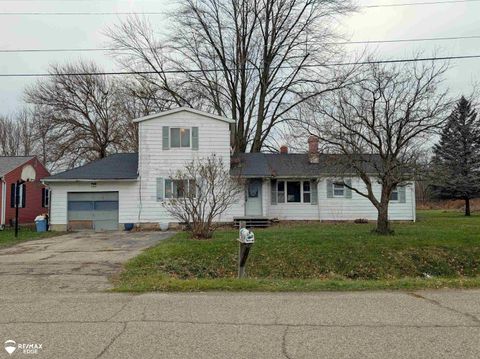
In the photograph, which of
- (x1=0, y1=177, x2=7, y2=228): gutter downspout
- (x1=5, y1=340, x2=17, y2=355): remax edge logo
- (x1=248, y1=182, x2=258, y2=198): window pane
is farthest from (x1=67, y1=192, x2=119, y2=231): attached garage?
(x1=5, y1=340, x2=17, y2=355): remax edge logo

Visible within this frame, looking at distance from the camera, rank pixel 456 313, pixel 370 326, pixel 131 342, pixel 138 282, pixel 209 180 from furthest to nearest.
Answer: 1. pixel 209 180
2. pixel 138 282
3. pixel 456 313
4. pixel 370 326
5. pixel 131 342

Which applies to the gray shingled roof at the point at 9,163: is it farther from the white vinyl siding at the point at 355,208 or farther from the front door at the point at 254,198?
the white vinyl siding at the point at 355,208

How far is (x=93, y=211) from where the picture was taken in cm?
2284

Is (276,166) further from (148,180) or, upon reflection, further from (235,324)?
(235,324)

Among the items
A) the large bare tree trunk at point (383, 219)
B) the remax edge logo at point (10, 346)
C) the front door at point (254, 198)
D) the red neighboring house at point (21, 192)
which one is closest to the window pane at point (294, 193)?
the front door at point (254, 198)

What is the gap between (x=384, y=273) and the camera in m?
12.5

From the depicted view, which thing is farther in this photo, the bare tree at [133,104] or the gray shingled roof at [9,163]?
the bare tree at [133,104]

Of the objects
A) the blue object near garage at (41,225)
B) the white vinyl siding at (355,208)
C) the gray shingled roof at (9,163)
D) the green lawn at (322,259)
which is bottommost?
the green lawn at (322,259)

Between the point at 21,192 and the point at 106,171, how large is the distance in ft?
30.7

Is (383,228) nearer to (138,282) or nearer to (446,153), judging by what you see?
(138,282)

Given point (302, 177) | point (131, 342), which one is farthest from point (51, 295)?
point (302, 177)

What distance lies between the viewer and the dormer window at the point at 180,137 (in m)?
22.9

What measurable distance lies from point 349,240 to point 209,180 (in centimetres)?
583

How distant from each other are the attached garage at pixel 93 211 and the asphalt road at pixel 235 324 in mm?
14421
